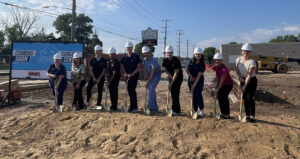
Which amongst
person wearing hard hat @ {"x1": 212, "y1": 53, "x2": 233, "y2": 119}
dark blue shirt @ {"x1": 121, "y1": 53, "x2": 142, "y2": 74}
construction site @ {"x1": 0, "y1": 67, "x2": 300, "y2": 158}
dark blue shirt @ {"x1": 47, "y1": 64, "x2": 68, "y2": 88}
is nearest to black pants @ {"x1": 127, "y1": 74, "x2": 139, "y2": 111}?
dark blue shirt @ {"x1": 121, "y1": 53, "x2": 142, "y2": 74}

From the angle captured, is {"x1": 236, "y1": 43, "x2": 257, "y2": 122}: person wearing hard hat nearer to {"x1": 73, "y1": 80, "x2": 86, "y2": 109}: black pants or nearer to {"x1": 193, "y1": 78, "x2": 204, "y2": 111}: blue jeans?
{"x1": 193, "y1": 78, "x2": 204, "y2": 111}: blue jeans

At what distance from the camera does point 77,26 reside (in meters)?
52.4

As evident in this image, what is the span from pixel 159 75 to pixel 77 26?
1987 inches

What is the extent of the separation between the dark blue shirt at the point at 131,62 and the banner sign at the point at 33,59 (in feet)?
10.7

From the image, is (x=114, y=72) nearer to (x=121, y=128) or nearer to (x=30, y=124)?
(x=121, y=128)

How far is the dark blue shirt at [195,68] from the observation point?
220 inches

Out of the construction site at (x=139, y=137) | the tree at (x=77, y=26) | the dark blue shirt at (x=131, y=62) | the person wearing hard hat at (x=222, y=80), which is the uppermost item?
the tree at (x=77, y=26)

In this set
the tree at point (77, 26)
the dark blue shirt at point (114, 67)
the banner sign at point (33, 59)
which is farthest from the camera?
the tree at point (77, 26)

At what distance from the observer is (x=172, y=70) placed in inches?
234

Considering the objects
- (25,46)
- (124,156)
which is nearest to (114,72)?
(124,156)

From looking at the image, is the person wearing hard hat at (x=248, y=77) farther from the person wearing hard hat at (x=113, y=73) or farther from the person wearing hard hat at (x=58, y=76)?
the person wearing hard hat at (x=58, y=76)

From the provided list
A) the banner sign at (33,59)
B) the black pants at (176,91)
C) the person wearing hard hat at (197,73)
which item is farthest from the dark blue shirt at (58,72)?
the person wearing hard hat at (197,73)

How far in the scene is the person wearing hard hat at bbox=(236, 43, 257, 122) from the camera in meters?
5.08

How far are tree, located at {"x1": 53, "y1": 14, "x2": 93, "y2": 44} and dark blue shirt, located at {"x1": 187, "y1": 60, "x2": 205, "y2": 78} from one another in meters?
48.4
